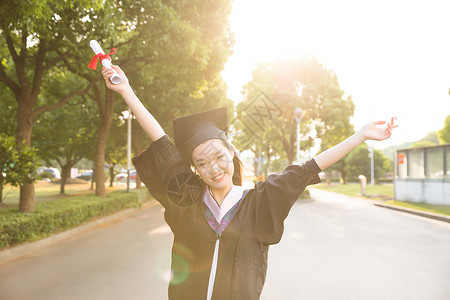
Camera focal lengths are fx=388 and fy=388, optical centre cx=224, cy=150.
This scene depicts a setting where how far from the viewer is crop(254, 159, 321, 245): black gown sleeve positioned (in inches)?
85.0

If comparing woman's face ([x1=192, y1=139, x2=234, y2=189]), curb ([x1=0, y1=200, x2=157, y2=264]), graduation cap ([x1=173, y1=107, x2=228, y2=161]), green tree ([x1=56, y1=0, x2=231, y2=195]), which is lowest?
curb ([x1=0, y1=200, x2=157, y2=264])

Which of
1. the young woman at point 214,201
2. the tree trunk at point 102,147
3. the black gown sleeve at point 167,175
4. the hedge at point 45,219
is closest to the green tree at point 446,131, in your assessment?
the tree trunk at point 102,147

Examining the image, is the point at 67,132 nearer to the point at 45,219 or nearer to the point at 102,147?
the point at 102,147

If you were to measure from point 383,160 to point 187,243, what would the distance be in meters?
58.4

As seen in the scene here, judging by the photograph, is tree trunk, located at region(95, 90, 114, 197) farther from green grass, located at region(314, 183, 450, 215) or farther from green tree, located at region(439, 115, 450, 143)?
green tree, located at region(439, 115, 450, 143)

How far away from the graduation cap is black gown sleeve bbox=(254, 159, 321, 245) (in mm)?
431

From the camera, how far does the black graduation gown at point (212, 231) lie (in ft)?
6.79

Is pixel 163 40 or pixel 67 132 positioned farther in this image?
pixel 67 132

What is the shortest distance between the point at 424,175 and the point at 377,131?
1946 cm

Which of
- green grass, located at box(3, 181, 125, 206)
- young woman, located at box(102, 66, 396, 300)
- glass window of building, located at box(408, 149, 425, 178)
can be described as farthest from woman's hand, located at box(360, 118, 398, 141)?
glass window of building, located at box(408, 149, 425, 178)

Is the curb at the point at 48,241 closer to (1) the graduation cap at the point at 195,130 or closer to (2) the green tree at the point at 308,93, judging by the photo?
(1) the graduation cap at the point at 195,130

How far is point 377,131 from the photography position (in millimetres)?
2191

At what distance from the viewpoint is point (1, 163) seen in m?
8.47

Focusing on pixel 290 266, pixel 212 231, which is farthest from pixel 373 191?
pixel 212 231
